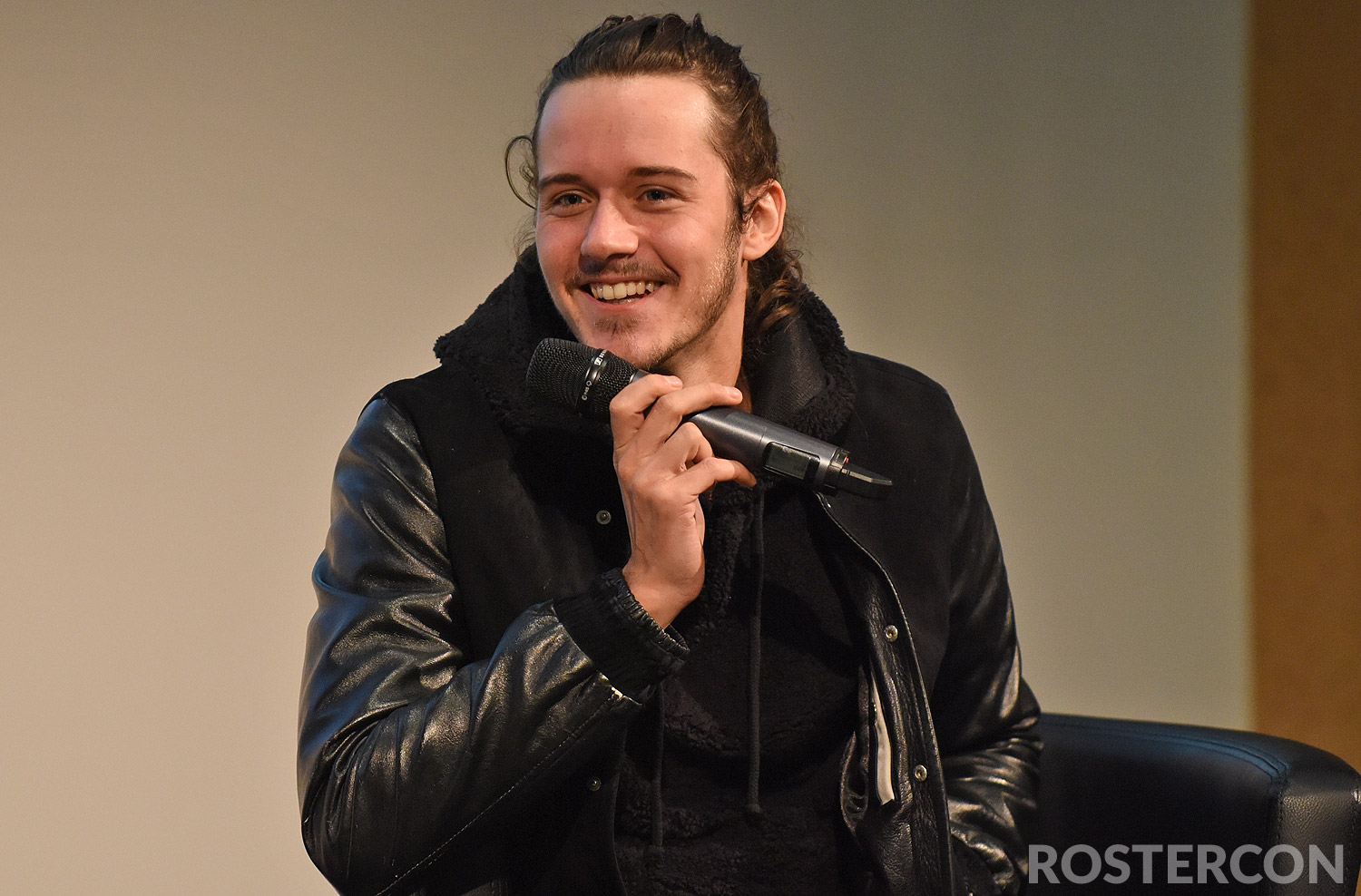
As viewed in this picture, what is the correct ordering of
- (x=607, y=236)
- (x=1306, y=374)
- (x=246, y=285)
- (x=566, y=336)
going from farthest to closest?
(x=1306, y=374) < (x=246, y=285) < (x=566, y=336) < (x=607, y=236)

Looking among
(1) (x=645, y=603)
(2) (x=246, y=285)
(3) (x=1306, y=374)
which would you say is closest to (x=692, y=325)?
(1) (x=645, y=603)

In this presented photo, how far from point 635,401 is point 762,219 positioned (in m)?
0.47

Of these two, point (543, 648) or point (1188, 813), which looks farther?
point (1188, 813)

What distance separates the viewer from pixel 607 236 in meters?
1.24

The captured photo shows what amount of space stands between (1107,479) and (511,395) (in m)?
1.70

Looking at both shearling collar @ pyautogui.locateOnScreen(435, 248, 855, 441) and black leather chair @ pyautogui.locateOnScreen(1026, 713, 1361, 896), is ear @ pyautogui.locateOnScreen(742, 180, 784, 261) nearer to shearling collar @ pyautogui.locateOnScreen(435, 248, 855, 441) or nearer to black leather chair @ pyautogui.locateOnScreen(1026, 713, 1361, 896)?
shearling collar @ pyautogui.locateOnScreen(435, 248, 855, 441)

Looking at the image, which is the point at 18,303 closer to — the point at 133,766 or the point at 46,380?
the point at 46,380

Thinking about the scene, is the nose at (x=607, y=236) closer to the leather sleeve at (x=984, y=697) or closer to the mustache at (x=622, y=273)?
the mustache at (x=622, y=273)

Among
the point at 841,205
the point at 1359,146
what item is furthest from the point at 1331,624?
the point at 841,205

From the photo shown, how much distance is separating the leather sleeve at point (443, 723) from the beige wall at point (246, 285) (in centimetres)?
70

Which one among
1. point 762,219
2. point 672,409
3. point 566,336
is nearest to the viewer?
point 672,409

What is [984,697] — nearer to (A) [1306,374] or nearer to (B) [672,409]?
(B) [672,409]

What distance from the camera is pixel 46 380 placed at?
1658 millimetres

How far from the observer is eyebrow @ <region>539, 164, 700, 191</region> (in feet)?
4.16
